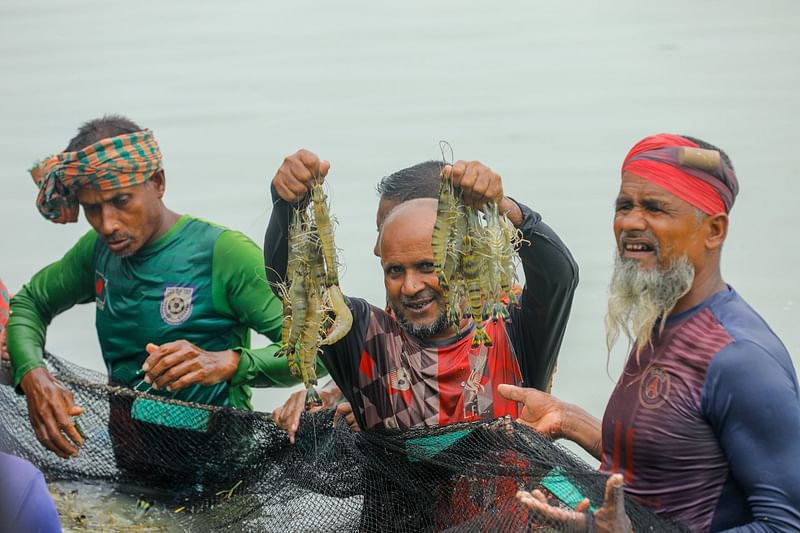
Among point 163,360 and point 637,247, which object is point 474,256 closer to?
point 637,247

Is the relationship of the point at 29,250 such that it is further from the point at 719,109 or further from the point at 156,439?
the point at 719,109

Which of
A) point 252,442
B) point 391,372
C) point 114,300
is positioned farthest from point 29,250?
point 391,372

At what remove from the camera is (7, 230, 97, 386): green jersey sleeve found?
200 inches

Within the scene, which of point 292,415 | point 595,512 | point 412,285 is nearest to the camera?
point 595,512

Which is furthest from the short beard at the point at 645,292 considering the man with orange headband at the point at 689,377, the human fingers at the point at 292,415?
the human fingers at the point at 292,415

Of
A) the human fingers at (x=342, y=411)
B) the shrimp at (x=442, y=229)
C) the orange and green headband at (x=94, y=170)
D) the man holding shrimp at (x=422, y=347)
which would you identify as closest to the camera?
the shrimp at (x=442, y=229)

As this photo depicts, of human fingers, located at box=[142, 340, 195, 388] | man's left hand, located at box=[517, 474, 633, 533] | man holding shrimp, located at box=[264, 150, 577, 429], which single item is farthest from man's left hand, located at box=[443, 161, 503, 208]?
human fingers, located at box=[142, 340, 195, 388]

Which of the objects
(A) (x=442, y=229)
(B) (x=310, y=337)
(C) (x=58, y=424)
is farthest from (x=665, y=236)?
(C) (x=58, y=424)

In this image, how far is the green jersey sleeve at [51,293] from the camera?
5.07 meters

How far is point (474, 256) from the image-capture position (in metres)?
3.71

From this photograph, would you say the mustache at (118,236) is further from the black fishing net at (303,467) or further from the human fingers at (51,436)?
the human fingers at (51,436)

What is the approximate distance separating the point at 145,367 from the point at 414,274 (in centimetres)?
114

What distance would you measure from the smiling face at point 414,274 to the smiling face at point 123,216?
1348mm

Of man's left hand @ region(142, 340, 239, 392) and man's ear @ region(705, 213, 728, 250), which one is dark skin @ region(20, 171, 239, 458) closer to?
man's left hand @ region(142, 340, 239, 392)
